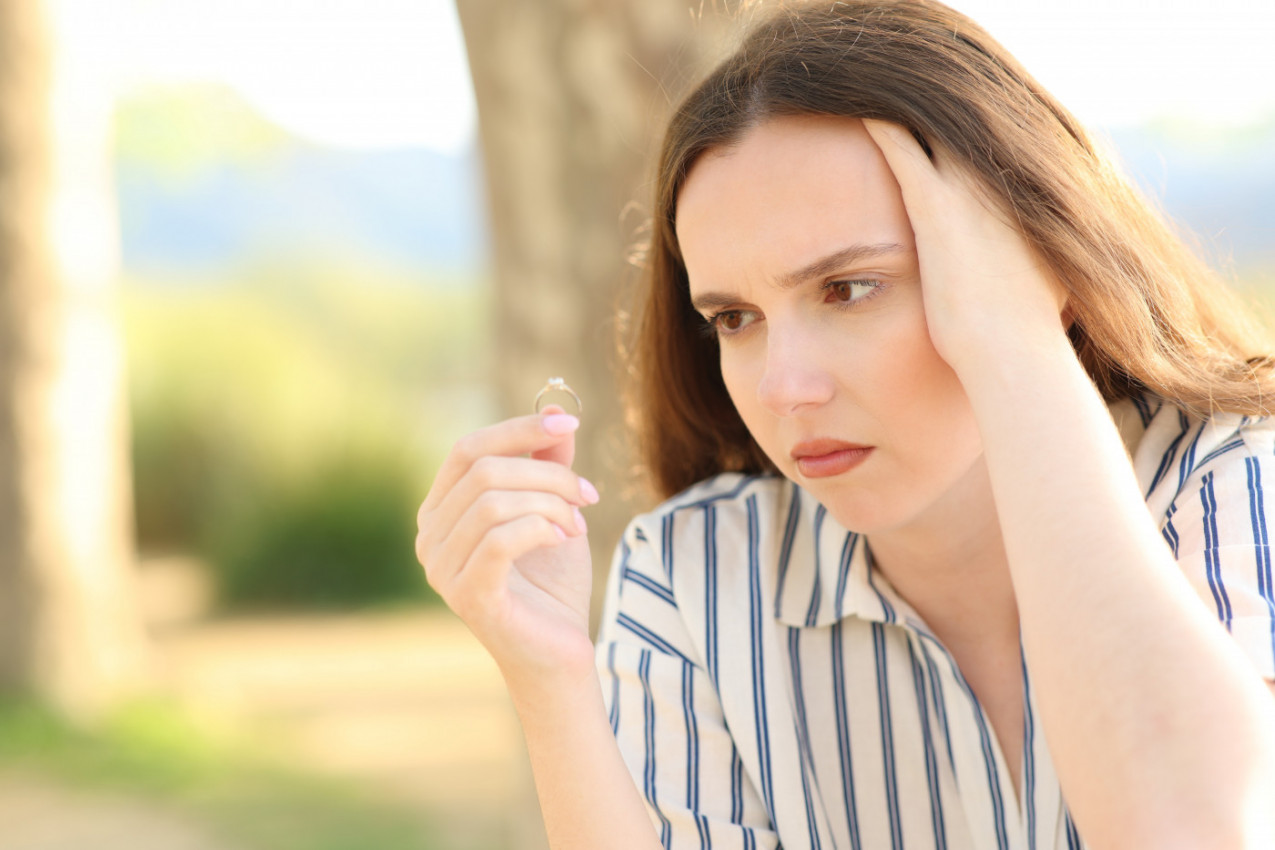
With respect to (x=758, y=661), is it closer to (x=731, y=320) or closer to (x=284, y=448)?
(x=731, y=320)

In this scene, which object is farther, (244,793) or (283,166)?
(283,166)

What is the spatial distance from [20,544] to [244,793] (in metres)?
1.99

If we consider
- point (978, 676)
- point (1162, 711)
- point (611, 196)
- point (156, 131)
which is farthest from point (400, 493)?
point (1162, 711)

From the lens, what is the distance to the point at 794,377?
5.82ft

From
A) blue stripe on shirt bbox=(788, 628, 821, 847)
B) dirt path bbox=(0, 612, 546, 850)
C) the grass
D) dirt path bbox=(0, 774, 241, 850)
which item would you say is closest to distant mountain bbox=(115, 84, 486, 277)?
dirt path bbox=(0, 612, 546, 850)

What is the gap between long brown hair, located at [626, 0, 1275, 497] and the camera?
1.81 meters

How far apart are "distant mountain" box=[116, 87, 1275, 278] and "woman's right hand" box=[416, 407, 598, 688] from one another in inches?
357

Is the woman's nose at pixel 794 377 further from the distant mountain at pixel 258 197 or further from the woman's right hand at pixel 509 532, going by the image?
the distant mountain at pixel 258 197

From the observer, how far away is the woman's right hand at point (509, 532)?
1.59 metres

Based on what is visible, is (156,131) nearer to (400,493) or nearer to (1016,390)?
(400,493)

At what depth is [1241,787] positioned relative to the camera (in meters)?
1.28

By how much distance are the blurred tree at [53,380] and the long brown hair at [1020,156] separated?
5296 mm

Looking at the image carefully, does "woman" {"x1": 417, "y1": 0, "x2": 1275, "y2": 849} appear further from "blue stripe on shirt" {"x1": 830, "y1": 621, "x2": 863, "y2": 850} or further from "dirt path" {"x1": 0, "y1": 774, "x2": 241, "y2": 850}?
"dirt path" {"x1": 0, "y1": 774, "x2": 241, "y2": 850}

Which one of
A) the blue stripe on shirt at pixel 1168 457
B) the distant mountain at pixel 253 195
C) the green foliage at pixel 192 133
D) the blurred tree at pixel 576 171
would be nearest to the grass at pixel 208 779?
the blurred tree at pixel 576 171
